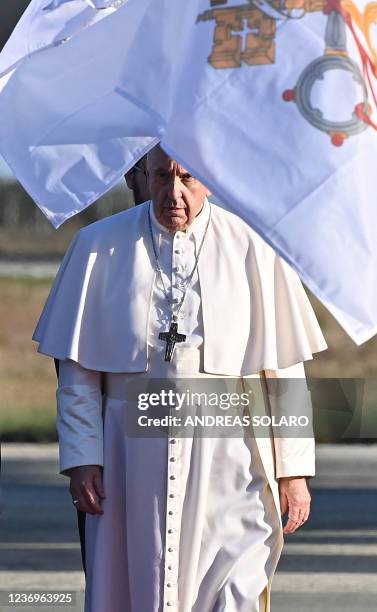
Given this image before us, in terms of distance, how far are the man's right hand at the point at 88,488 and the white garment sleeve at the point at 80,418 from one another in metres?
0.03

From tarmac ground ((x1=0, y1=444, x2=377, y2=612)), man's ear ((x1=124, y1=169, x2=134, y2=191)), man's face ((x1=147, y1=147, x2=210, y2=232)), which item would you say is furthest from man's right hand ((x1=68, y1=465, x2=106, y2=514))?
tarmac ground ((x1=0, y1=444, x2=377, y2=612))

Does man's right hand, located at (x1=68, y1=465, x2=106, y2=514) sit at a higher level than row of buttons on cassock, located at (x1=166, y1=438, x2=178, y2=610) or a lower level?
higher

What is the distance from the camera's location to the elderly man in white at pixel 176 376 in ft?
19.4

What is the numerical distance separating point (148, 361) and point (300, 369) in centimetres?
52

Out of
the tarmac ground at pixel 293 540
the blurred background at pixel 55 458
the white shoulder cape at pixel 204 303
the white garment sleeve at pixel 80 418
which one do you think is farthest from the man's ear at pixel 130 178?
the tarmac ground at pixel 293 540

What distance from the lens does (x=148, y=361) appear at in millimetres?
5980

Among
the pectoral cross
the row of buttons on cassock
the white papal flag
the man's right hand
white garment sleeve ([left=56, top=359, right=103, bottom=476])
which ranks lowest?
the row of buttons on cassock

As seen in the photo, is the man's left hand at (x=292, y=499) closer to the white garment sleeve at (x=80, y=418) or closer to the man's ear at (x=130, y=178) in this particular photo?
the white garment sleeve at (x=80, y=418)

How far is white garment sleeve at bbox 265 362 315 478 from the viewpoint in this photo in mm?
5992

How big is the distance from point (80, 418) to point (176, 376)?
0.34 meters

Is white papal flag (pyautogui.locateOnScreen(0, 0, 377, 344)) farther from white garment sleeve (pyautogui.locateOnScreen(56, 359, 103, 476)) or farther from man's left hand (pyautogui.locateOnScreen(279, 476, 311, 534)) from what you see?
man's left hand (pyautogui.locateOnScreen(279, 476, 311, 534))

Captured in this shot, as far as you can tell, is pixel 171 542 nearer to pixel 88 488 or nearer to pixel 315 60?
pixel 88 488

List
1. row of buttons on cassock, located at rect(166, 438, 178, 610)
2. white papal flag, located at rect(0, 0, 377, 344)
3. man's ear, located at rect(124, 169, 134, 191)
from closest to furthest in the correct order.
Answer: white papal flag, located at rect(0, 0, 377, 344), row of buttons on cassock, located at rect(166, 438, 178, 610), man's ear, located at rect(124, 169, 134, 191)

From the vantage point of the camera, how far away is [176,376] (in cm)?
596
